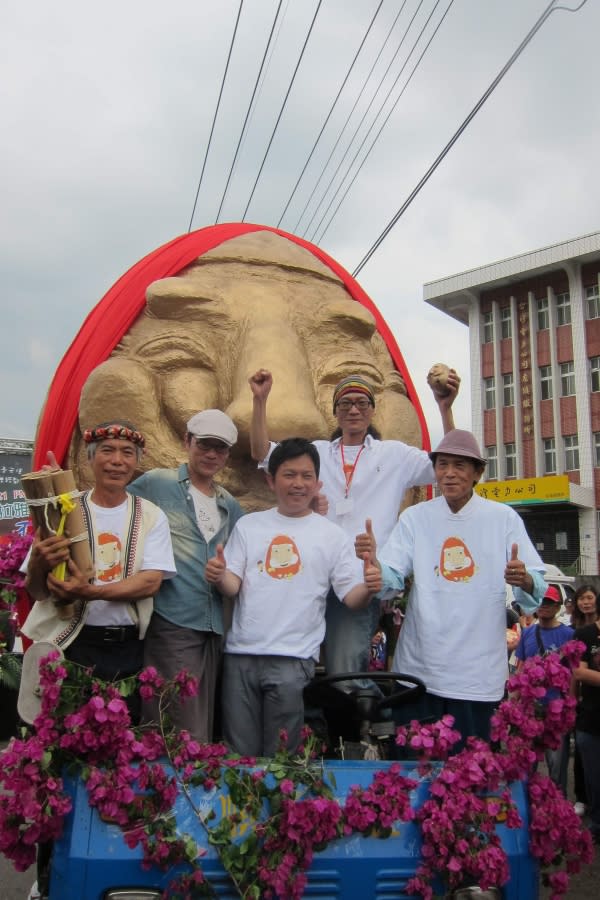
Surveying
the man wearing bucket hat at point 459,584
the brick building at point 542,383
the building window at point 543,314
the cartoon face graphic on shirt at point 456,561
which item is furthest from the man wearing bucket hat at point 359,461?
the building window at point 543,314

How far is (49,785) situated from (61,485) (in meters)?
0.86

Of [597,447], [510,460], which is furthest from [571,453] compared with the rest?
[510,460]

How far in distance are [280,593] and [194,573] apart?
0.33 meters

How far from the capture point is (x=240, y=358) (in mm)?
3725

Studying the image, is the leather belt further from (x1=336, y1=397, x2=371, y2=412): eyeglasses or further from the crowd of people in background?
(x1=336, y1=397, x2=371, y2=412): eyeglasses

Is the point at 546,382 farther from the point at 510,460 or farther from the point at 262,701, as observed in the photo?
the point at 262,701

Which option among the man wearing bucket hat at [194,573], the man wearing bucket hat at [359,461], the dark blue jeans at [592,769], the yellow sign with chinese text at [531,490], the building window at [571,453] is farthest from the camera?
the building window at [571,453]

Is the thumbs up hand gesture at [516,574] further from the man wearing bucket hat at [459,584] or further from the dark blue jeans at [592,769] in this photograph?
the dark blue jeans at [592,769]

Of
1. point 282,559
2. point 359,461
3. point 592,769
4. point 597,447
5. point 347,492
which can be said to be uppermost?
point 597,447

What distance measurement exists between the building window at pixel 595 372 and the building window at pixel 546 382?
1.42m

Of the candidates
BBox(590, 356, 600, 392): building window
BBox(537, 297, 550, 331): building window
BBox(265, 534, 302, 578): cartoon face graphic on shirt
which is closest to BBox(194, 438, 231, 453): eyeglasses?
BBox(265, 534, 302, 578): cartoon face graphic on shirt

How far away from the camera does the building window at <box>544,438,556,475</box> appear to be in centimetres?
2824

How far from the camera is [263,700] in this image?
272cm

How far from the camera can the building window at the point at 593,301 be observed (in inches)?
1090
